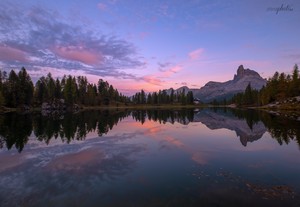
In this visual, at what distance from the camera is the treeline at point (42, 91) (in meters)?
120

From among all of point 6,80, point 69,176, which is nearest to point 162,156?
point 69,176

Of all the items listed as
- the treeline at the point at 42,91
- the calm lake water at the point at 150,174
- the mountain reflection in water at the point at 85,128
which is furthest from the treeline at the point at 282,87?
the treeline at the point at 42,91

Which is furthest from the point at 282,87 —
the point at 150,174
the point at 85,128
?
the point at 150,174

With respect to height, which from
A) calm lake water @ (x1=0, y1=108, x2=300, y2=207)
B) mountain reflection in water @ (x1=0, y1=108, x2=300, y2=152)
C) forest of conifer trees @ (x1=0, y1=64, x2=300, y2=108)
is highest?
forest of conifer trees @ (x1=0, y1=64, x2=300, y2=108)

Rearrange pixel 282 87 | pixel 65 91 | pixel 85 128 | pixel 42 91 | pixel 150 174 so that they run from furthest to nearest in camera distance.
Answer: pixel 65 91 → pixel 42 91 → pixel 282 87 → pixel 85 128 → pixel 150 174

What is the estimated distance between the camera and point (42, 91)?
147 m

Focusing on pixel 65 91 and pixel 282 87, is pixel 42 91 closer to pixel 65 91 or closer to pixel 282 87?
pixel 65 91

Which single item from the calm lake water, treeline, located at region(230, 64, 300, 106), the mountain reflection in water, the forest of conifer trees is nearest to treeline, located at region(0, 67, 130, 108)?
the forest of conifer trees

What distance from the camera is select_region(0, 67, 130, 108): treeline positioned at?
12029cm

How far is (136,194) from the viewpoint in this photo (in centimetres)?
1384

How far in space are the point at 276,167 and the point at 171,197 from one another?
1133 centimetres

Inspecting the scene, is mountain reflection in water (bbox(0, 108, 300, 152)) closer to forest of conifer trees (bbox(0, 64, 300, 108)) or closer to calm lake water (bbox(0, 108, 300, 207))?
calm lake water (bbox(0, 108, 300, 207))

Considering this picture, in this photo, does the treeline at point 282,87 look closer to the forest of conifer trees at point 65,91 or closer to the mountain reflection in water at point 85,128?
the forest of conifer trees at point 65,91

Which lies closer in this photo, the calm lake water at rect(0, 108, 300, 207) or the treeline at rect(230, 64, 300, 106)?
the calm lake water at rect(0, 108, 300, 207)
